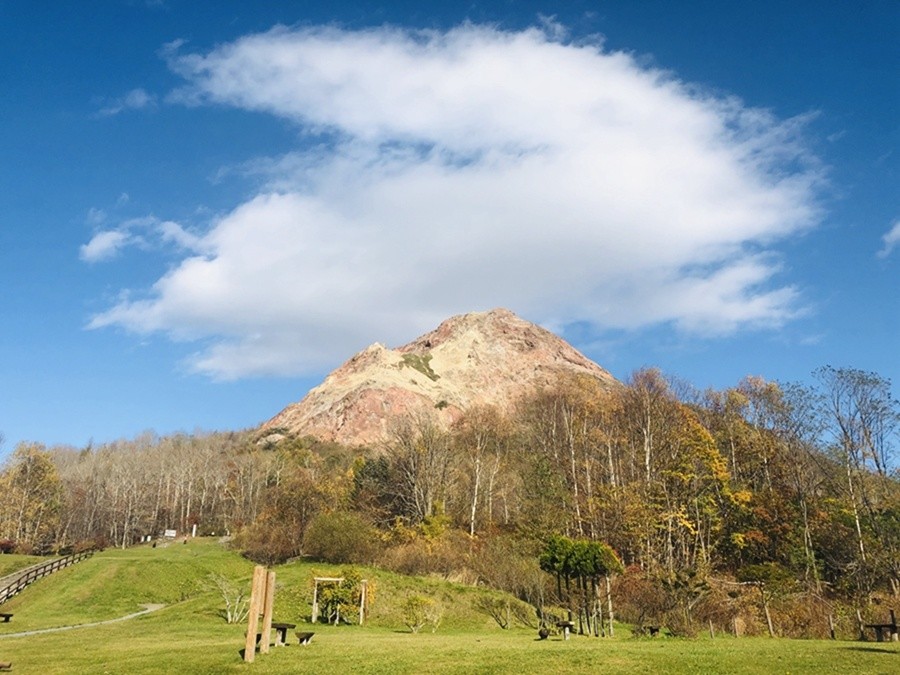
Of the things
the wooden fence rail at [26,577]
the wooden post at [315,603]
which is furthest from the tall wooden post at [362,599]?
the wooden fence rail at [26,577]

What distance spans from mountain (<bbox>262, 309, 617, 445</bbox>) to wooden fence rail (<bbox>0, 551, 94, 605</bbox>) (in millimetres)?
65602

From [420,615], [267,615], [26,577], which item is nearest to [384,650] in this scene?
[267,615]

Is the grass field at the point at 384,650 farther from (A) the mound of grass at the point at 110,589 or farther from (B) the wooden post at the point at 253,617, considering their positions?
(A) the mound of grass at the point at 110,589

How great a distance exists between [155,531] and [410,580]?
212 feet

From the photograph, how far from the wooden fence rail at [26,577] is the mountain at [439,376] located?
65602 mm

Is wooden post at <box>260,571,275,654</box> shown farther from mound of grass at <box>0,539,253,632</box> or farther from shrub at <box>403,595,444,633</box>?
mound of grass at <box>0,539,253,632</box>

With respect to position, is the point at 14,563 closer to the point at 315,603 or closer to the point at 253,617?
the point at 315,603

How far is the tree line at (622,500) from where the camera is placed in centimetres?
3684

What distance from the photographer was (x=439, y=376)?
15150cm

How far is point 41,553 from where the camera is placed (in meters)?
70.3

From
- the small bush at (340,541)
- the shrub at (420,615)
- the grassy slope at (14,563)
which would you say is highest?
the small bush at (340,541)

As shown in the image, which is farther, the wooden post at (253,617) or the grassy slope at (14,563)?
the grassy slope at (14,563)

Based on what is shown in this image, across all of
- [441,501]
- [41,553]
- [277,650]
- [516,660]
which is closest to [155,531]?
[41,553]

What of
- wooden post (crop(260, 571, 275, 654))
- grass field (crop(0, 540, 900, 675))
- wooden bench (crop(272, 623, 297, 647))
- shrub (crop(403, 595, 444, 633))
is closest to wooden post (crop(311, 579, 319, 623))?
grass field (crop(0, 540, 900, 675))
